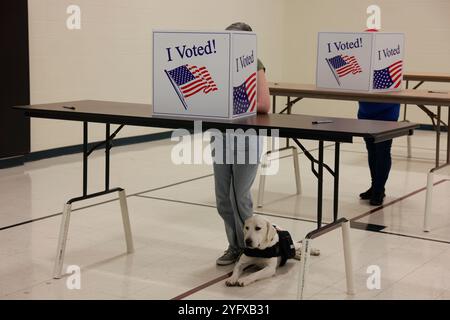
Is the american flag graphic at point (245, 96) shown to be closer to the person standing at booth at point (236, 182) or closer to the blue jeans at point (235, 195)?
the person standing at booth at point (236, 182)

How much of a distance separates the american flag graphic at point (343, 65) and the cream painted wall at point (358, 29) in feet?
13.4

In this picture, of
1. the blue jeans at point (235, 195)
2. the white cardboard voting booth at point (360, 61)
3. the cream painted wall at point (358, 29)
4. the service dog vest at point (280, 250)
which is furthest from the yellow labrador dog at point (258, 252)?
the cream painted wall at point (358, 29)

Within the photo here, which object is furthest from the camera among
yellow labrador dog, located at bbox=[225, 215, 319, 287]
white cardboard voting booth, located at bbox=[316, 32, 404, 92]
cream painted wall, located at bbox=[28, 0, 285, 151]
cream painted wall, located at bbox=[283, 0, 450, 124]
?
cream painted wall, located at bbox=[283, 0, 450, 124]

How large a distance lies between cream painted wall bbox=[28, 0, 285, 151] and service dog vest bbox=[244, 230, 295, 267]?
3514mm

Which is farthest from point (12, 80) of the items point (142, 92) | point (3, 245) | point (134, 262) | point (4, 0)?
point (134, 262)

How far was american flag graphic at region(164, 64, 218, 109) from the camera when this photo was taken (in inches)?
129

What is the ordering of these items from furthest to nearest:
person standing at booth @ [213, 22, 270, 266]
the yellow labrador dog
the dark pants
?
the dark pants
person standing at booth @ [213, 22, 270, 266]
the yellow labrador dog

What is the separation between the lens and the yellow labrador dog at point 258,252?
335 cm

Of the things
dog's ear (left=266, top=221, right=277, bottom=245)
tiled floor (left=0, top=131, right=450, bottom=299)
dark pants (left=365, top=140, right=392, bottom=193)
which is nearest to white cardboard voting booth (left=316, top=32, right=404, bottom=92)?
dark pants (left=365, top=140, right=392, bottom=193)

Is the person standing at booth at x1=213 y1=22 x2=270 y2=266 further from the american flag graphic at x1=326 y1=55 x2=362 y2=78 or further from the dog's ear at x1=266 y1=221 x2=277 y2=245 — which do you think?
the american flag graphic at x1=326 y1=55 x2=362 y2=78

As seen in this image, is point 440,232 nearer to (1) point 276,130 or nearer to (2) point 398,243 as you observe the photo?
(2) point 398,243

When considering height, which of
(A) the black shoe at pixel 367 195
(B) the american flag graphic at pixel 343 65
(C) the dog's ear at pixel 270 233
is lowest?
(A) the black shoe at pixel 367 195

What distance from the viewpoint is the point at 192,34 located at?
327cm

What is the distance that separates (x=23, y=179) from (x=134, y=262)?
2.31 meters
